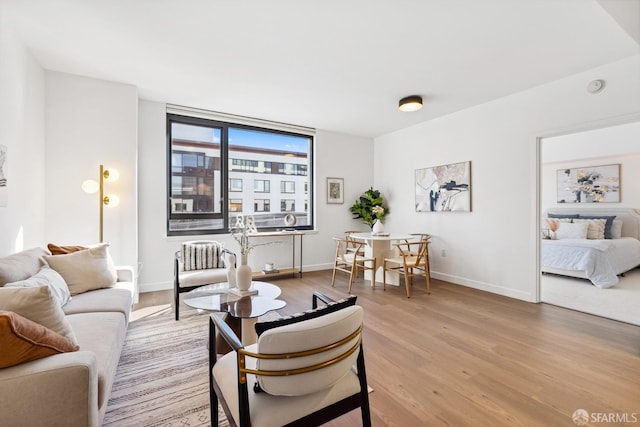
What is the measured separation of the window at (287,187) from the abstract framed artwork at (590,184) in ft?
19.1

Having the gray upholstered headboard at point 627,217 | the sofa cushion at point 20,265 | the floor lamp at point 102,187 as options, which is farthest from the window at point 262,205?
the gray upholstered headboard at point 627,217

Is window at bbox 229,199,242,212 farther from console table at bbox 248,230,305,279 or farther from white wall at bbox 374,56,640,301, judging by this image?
white wall at bbox 374,56,640,301

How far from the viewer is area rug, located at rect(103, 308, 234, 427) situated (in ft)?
5.40

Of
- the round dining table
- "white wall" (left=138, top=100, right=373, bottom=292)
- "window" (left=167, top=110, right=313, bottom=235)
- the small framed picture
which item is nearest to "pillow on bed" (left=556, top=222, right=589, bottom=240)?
the round dining table

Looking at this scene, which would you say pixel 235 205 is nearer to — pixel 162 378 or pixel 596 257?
pixel 162 378

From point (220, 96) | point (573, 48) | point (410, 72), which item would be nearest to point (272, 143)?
point (220, 96)

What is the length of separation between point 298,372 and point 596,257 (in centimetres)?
528

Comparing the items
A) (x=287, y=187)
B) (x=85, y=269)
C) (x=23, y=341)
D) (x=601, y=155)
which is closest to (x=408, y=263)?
(x=287, y=187)

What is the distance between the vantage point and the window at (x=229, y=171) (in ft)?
14.4

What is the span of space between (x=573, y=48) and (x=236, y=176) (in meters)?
4.46

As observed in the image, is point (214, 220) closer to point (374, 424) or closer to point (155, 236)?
point (155, 236)

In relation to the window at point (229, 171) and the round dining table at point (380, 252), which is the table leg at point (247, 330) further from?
the window at point (229, 171)

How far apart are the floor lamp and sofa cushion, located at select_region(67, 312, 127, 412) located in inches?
72.2

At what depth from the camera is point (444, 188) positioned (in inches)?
183
